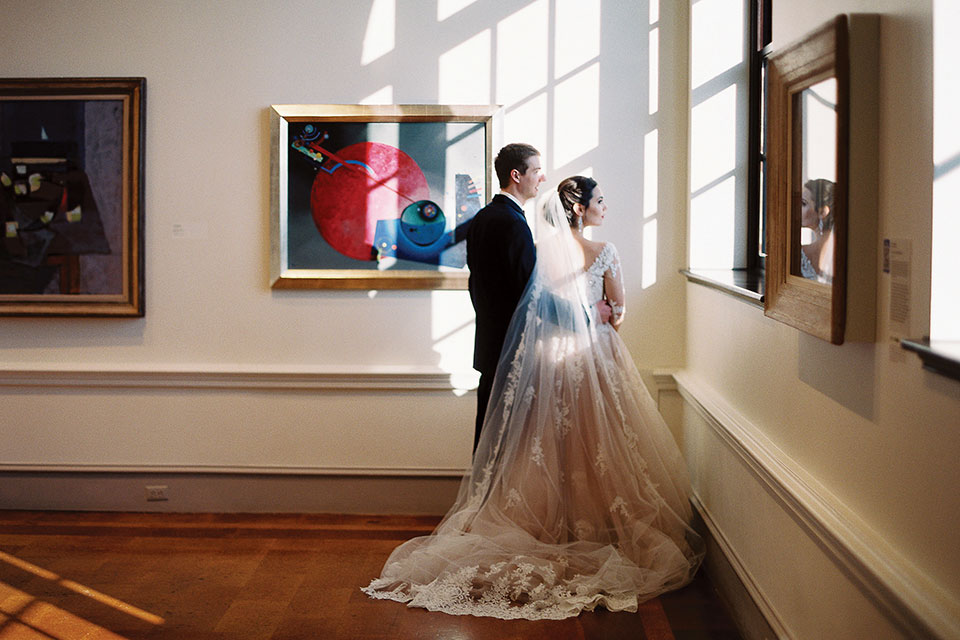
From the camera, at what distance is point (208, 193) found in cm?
488

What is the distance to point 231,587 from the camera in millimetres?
Answer: 3939

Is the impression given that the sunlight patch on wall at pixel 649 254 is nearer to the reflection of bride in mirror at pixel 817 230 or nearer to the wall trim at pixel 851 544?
the wall trim at pixel 851 544

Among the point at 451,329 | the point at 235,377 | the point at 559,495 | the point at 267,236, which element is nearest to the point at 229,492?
the point at 235,377

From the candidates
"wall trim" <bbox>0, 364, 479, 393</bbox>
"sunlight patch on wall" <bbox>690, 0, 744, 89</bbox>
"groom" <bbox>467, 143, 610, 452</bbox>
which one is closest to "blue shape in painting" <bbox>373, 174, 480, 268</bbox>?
"groom" <bbox>467, 143, 610, 452</bbox>

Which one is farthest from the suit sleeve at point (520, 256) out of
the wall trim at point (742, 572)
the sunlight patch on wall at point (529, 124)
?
the wall trim at point (742, 572)

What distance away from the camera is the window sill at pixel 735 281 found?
11.1 feet

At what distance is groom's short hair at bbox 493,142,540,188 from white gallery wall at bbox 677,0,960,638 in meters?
1.27

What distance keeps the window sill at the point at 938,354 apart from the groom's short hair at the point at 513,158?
254 cm

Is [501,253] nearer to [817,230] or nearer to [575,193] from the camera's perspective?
[575,193]

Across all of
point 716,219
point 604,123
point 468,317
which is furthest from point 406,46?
point 716,219

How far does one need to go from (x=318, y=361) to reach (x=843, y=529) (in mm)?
3165

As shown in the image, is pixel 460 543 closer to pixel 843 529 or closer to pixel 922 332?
pixel 843 529

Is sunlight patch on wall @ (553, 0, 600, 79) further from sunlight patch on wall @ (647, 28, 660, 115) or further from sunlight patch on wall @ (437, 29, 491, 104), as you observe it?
sunlight patch on wall @ (437, 29, 491, 104)

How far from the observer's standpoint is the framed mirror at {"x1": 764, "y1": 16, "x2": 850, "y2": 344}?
7.32 feet
